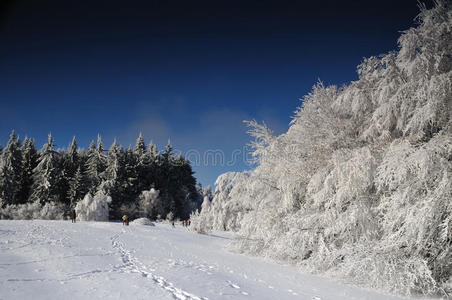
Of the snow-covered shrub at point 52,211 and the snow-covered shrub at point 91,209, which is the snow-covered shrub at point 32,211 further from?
the snow-covered shrub at point 91,209

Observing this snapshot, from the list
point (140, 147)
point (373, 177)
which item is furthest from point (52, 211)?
point (373, 177)

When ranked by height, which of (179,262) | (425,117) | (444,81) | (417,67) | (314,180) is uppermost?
(417,67)

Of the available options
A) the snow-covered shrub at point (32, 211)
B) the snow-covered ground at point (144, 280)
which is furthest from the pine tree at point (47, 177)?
the snow-covered ground at point (144, 280)

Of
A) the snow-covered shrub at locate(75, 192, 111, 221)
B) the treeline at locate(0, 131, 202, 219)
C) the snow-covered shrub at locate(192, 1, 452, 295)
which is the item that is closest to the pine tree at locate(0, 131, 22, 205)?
the treeline at locate(0, 131, 202, 219)

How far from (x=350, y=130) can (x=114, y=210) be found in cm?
3120

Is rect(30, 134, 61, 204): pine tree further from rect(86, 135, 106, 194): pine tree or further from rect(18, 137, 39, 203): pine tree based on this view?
rect(86, 135, 106, 194): pine tree

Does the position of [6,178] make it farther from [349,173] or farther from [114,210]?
[349,173]

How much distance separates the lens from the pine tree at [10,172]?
89.2ft

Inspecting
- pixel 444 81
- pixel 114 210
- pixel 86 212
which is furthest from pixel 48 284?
pixel 114 210

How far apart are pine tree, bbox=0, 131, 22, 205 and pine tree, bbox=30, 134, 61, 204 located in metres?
1.77

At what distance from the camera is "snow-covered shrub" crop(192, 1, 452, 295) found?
5215 mm

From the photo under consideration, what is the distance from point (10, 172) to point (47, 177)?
141 inches

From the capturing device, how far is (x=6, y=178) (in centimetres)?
2739

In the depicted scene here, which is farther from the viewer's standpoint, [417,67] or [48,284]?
[417,67]
